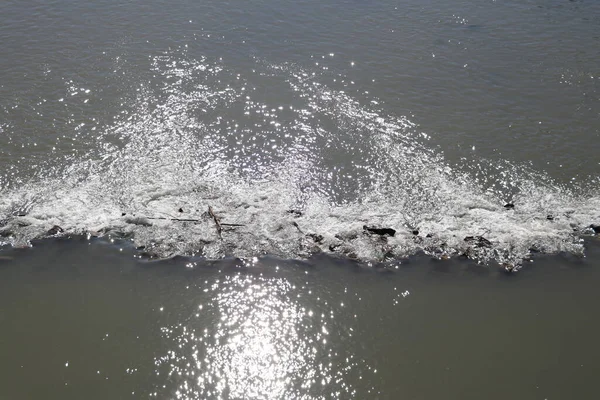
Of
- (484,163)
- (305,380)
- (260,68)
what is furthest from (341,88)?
(305,380)

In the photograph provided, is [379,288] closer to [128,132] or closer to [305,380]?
[305,380]

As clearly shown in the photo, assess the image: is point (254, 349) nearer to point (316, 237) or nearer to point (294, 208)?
point (316, 237)

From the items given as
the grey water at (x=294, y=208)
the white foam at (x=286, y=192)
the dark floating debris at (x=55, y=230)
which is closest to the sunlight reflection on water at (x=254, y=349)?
the grey water at (x=294, y=208)

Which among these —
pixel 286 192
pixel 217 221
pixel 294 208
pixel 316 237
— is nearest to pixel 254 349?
pixel 316 237

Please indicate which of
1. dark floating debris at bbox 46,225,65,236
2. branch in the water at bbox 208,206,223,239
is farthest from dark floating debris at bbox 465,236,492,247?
dark floating debris at bbox 46,225,65,236

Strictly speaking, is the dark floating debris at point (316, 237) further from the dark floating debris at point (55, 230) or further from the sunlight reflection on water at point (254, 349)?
the dark floating debris at point (55, 230)

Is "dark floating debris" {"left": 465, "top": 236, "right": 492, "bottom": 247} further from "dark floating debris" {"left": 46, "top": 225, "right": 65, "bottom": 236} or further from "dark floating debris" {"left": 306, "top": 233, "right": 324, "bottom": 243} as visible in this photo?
"dark floating debris" {"left": 46, "top": 225, "right": 65, "bottom": 236}
